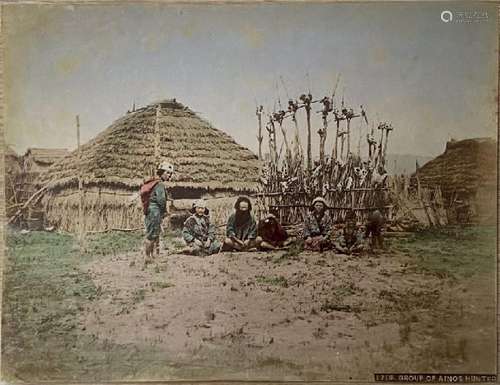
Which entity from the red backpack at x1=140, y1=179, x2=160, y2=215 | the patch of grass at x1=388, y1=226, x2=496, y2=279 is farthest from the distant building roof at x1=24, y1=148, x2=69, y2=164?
the patch of grass at x1=388, y1=226, x2=496, y2=279

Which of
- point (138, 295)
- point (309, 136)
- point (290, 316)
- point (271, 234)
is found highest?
point (309, 136)

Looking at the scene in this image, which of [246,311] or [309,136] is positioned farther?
[309,136]

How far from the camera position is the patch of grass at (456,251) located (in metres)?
3.55

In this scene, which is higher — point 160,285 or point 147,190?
point 147,190

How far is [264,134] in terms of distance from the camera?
11.8ft

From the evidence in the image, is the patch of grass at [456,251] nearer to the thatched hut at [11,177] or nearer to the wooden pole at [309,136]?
the wooden pole at [309,136]

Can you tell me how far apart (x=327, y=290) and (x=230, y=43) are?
1427 mm

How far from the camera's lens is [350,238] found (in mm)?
3582

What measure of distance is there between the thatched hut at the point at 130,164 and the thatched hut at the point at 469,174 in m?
1.03

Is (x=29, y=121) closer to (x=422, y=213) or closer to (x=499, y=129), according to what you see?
(x=422, y=213)

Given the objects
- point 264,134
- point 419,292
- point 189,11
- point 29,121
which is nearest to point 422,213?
point 419,292

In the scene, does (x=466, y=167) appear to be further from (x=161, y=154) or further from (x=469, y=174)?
(x=161, y=154)

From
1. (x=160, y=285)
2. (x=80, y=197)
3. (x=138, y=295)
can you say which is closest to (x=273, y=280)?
(x=160, y=285)

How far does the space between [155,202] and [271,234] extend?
65 centimetres
